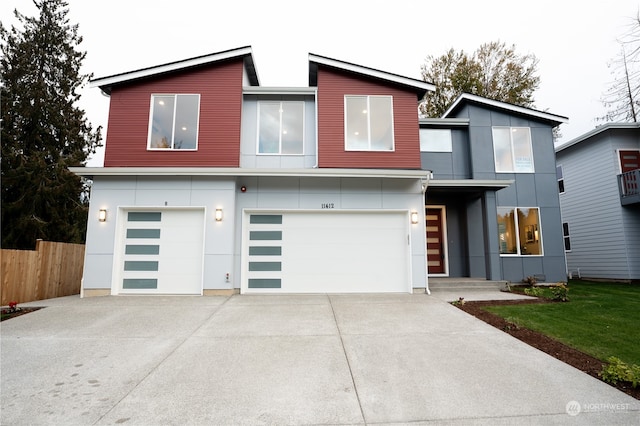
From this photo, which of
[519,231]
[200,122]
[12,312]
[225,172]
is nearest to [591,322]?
[519,231]

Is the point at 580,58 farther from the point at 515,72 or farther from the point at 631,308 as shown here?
the point at 631,308

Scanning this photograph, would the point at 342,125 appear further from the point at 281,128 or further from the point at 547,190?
the point at 547,190

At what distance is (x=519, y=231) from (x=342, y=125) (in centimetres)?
702

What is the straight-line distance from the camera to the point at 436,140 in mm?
11016

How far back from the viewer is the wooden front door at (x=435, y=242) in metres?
10.4

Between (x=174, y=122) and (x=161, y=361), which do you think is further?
(x=174, y=122)

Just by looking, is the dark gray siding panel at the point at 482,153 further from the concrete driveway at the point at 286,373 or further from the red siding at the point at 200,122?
the red siding at the point at 200,122

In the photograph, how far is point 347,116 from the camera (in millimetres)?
9000

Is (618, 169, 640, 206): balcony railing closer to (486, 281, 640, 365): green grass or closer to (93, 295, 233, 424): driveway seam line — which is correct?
(486, 281, 640, 365): green grass

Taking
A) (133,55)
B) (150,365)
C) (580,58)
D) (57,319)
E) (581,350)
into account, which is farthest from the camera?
(133,55)

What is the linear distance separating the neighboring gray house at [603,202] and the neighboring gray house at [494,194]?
365 cm

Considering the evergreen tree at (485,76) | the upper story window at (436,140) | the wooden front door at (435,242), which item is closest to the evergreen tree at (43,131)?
the upper story window at (436,140)

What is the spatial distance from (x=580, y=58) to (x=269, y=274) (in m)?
34.3

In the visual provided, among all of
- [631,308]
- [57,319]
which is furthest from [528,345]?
[57,319]
